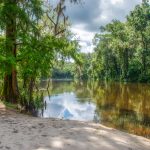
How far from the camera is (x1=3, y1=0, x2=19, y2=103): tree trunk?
15.3 m

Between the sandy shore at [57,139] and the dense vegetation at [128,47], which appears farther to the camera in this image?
the dense vegetation at [128,47]

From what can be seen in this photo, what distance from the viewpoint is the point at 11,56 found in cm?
1484

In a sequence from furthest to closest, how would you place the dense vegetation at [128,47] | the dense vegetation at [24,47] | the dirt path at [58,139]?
1. the dense vegetation at [128,47]
2. the dense vegetation at [24,47]
3. the dirt path at [58,139]

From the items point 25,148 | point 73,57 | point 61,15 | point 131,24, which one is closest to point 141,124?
point 73,57

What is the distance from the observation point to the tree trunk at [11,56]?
15258mm

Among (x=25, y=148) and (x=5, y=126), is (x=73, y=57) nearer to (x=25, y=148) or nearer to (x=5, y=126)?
(x=5, y=126)

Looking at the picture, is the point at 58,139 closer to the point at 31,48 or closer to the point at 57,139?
the point at 57,139

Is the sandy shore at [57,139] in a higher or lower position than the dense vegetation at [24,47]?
lower

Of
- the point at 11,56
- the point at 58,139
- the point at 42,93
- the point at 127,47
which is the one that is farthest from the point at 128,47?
the point at 58,139

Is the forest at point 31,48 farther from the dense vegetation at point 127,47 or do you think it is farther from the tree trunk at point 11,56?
the dense vegetation at point 127,47

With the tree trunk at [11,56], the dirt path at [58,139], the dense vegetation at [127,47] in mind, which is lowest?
the dirt path at [58,139]

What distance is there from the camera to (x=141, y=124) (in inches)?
658

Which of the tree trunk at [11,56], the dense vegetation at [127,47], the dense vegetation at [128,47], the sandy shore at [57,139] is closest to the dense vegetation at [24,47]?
the tree trunk at [11,56]

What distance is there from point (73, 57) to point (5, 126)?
8.02m
